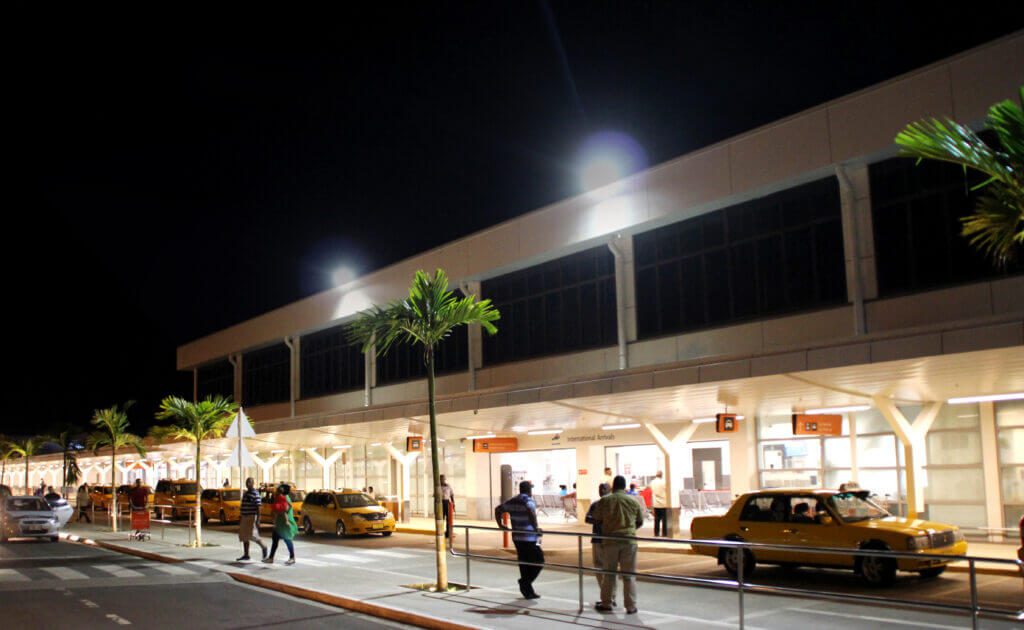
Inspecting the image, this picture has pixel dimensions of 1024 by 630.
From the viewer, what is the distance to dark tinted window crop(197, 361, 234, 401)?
53.5m

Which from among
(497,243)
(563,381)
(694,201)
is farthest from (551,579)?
(497,243)

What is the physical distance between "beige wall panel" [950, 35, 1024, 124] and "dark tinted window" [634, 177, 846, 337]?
3779mm

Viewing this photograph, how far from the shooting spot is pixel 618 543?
12602 millimetres

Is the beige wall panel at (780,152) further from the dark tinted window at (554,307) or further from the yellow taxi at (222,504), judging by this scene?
the yellow taxi at (222,504)

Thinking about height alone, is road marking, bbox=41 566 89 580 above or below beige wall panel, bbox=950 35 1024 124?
below

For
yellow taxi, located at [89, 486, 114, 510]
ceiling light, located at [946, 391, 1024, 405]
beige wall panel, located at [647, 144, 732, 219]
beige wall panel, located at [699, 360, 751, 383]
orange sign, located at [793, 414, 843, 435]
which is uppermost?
beige wall panel, located at [647, 144, 732, 219]

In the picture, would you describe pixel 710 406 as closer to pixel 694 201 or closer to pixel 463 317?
pixel 694 201

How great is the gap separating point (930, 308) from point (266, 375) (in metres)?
36.7

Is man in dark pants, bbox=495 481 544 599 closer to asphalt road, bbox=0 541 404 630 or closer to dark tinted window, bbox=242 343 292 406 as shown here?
asphalt road, bbox=0 541 404 630

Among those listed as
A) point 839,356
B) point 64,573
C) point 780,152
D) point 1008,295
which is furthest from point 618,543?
point 64,573

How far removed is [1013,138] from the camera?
7.85 meters

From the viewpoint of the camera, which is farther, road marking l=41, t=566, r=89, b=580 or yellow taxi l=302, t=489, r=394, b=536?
yellow taxi l=302, t=489, r=394, b=536

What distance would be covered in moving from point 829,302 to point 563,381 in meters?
6.46

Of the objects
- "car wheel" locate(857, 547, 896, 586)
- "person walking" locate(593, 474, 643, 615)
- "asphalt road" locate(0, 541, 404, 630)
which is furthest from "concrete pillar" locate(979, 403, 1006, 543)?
"asphalt road" locate(0, 541, 404, 630)
